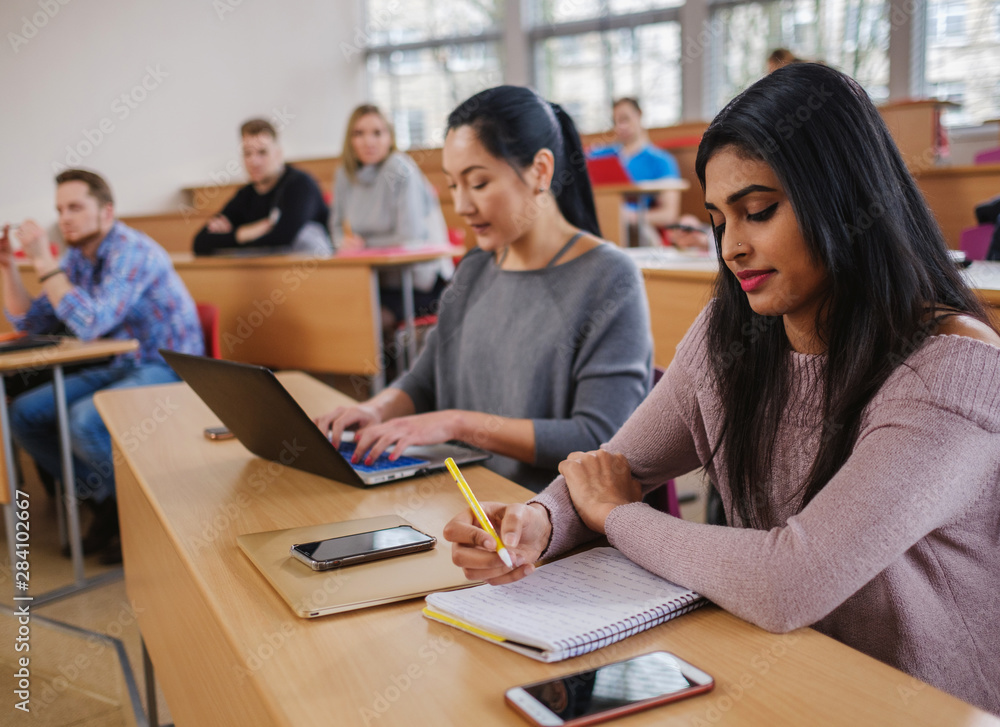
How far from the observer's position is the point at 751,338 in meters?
1.01

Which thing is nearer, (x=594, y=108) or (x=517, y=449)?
(x=517, y=449)

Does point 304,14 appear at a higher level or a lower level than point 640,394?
higher

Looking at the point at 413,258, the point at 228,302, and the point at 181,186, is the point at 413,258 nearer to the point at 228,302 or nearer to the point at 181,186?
the point at 228,302

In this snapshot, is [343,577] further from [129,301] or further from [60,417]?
[129,301]

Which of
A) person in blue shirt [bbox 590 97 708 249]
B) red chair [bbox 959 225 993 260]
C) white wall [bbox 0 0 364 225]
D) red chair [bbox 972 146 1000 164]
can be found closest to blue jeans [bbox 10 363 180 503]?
red chair [bbox 959 225 993 260]

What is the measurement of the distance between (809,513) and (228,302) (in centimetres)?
373

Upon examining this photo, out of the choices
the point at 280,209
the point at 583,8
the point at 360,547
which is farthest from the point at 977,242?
the point at 583,8

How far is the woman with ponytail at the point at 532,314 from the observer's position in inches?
58.0

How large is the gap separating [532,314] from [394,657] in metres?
0.96

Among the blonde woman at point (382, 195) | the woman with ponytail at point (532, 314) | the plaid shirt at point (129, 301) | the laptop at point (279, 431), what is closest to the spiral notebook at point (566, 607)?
the laptop at point (279, 431)

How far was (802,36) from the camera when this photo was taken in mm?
6980

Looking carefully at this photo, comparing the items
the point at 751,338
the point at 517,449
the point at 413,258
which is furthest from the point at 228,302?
the point at 751,338

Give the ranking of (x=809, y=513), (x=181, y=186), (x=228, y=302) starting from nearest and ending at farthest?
(x=809, y=513) < (x=228, y=302) < (x=181, y=186)

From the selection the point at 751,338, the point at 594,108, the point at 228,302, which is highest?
the point at 594,108
